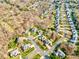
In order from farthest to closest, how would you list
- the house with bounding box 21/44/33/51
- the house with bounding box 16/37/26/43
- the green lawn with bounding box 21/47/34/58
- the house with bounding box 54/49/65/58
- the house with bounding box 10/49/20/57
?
the house with bounding box 16/37/26/43
the house with bounding box 21/44/33/51
the green lawn with bounding box 21/47/34/58
the house with bounding box 10/49/20/57
the house with bounding box 54/49/65/58

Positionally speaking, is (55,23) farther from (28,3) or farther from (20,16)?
(28,3)

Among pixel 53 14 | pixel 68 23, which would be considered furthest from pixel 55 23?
pixel 53 14

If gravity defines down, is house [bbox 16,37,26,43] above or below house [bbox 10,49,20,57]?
above

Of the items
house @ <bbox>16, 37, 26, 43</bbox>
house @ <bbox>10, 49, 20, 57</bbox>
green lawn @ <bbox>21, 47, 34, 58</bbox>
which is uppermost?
Result: house @ <bbox>16, 37, 26, 43</bbox>

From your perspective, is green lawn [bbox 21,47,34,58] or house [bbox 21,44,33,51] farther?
house [bbox 21,44,33,51]

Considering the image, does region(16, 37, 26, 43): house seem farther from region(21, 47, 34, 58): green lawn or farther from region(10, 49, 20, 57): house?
region(10, 49, 20, 57): house

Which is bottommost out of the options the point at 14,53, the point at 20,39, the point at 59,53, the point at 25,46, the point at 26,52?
the point at 26,52

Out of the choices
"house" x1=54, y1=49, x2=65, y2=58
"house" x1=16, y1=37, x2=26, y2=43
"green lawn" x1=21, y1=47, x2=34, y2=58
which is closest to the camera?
"house" x1=54, y1=49, x2=65, y2=58

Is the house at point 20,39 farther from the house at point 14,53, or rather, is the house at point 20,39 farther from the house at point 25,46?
the house at point 14,53

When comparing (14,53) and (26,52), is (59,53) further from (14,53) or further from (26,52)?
(14,53)

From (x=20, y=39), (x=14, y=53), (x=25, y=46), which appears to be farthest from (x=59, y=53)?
(x=20, y=39)

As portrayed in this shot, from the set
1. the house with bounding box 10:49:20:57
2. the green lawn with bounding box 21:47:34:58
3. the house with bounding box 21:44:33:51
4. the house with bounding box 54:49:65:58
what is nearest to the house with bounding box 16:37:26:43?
the house with bounding box 21:44:33:51
